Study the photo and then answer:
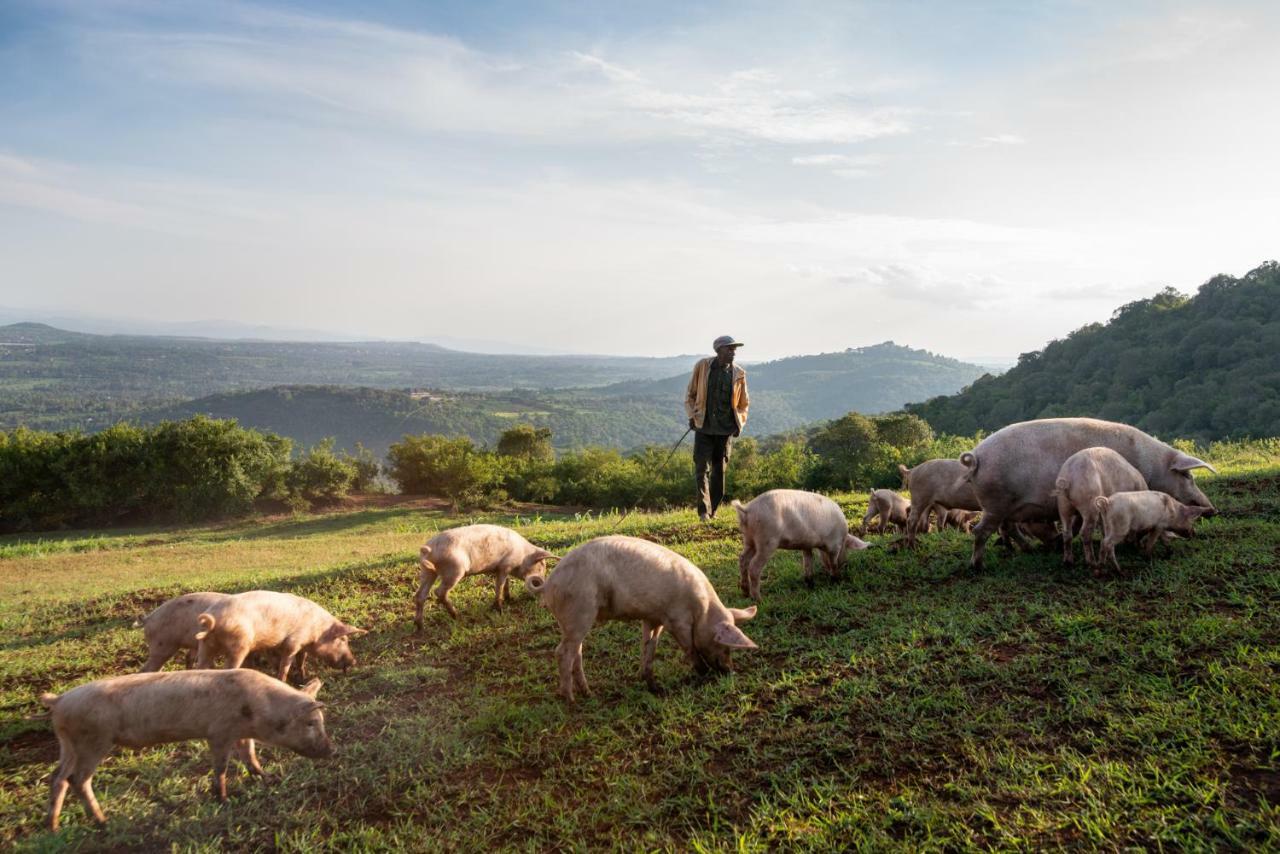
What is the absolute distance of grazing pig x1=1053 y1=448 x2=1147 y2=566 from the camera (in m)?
6.88

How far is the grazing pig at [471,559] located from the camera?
761 cm

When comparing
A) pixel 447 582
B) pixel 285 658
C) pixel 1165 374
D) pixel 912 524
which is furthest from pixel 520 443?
pixel 285 658

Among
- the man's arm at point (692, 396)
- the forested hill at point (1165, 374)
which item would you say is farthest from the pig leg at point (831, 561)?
the forested hill at point (1165, 374)

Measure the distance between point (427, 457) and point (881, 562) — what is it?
3875 centimetres

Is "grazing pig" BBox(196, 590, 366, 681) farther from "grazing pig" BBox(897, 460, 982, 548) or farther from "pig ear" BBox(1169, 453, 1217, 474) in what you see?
"pig ear" BBox(1169, 453, 1217, 474)

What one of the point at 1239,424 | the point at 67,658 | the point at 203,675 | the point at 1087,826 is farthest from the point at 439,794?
the point at 1239,424

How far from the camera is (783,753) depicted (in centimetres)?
427

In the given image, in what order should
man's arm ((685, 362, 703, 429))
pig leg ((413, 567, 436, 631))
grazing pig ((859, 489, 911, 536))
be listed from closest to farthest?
pig leg ((413, 567, 436, 631)), grazing pig ((859, 489, 911, 536)), man's arm ((685, 362, 703, 429))

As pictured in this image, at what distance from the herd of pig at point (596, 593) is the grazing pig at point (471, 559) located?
0.06ft

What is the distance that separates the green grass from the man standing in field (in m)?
4.39

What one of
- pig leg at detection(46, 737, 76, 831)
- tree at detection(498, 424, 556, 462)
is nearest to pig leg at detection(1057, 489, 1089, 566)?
pig leg at detection(46, 737, 76, 831)

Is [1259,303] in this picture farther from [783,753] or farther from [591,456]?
[783,753]

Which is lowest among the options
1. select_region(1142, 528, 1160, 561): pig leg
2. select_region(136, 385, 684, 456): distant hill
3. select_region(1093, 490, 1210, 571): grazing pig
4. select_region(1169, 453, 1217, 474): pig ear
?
select_region(136, 385, 684, 456): distant hill

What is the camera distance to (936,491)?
9.27 metres
